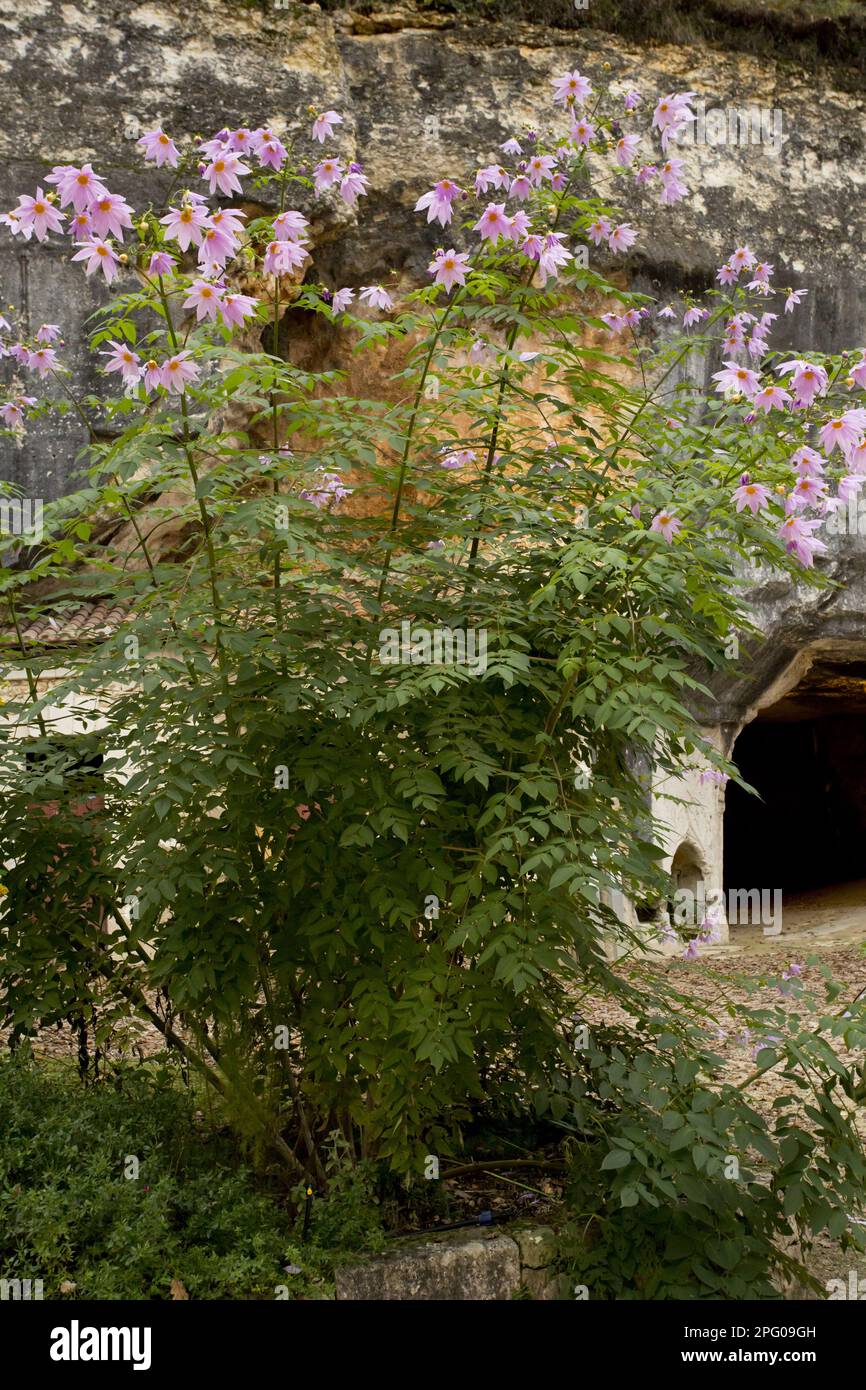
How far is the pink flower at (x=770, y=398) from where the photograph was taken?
3428 millimetres

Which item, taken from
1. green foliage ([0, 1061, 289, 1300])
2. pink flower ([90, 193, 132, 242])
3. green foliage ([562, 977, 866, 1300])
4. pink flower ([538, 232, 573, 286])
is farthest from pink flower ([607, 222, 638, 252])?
green foliage ([0, 1061, 289, 1300])

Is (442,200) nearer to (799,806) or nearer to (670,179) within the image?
(670,179)

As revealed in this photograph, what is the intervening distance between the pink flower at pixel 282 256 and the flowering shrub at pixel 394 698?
12 millimetres

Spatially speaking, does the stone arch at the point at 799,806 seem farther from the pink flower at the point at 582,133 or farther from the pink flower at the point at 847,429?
the pink flower at the point at 847,429

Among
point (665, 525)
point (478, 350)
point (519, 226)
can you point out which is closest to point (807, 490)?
point (665, 525)

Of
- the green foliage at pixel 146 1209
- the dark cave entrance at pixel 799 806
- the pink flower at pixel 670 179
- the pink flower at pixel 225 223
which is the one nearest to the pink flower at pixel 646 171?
the pink flower at pixel 670 179

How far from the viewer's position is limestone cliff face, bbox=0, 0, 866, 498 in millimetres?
9477

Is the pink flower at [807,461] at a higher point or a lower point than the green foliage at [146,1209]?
higher

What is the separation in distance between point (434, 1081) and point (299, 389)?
196 cm

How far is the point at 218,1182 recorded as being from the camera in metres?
3.84

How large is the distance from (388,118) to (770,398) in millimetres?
8645

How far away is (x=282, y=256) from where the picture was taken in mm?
3305

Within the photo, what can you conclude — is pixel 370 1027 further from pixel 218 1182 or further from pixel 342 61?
pixel 342 61
